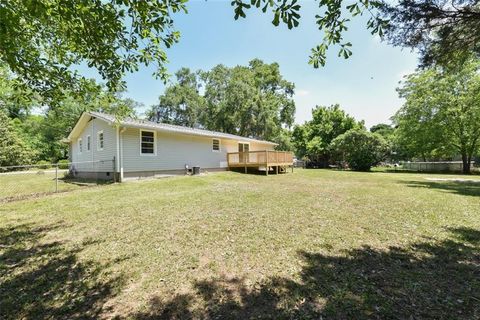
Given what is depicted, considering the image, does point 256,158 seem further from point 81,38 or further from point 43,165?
point 81,38

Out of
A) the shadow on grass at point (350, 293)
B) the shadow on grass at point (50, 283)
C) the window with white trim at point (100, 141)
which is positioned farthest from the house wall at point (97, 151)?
the shadow on grass at point (350, 293)

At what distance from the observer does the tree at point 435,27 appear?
403 cm

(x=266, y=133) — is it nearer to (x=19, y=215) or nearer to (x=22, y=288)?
(x=19, y=215)

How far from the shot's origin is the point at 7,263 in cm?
351

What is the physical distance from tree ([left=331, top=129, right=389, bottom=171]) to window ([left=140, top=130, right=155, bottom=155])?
68.1ft

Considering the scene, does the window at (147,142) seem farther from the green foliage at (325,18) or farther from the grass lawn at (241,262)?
the green foliage at (325,18)

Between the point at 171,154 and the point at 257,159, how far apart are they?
604 centimetres

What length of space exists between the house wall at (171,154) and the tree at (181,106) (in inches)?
702

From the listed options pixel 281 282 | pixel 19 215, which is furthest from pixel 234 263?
pixel 19 215

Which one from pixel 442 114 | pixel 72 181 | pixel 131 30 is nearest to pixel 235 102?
pixel 72 181

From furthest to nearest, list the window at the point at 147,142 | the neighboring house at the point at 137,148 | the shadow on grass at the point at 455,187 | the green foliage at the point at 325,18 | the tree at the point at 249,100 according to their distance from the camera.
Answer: the tree at the point at 249,100 < the window at the point at 147,142 < the neighboring house at the point at 137,148 < the shadow on grass at the point at 455,187 < the green foliage at the point at 325,18

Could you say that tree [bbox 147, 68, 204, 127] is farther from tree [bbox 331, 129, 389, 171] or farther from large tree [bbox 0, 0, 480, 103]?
large tree [bbox 0, 0, 480, 103]

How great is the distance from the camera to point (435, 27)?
428cm

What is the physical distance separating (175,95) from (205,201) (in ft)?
100.0
